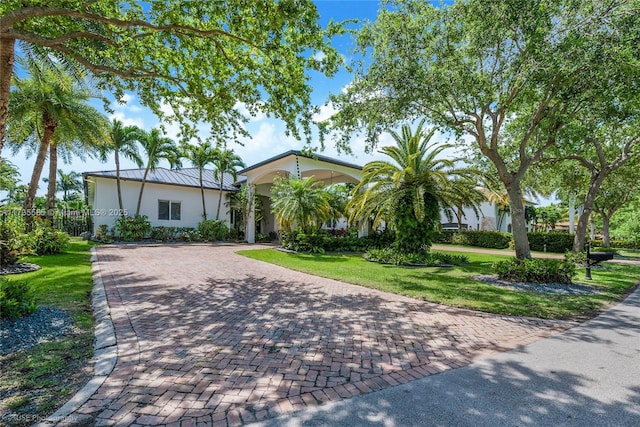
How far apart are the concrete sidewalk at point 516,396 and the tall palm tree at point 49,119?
16.5 meters

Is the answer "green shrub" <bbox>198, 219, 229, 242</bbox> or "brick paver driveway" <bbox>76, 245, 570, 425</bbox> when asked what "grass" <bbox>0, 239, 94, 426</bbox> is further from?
"green shrub" <bbox>198, 219, 229, 242</bbox>

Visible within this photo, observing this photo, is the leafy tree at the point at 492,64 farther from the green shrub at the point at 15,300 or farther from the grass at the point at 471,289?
the green shrub at the point at 15,300

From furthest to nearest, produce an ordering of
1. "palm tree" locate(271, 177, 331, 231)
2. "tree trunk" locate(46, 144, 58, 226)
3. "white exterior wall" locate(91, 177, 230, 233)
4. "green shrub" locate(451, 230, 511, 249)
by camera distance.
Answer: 1. "green shrub" locate(451, 230, 511, 249)
2. "white exterior wall" locate(91, 177, 230, 233)
3. "tree trunk" locate(46, 144, 58, 226)
4. "palm tree" locate(271, 177, 331, 231)

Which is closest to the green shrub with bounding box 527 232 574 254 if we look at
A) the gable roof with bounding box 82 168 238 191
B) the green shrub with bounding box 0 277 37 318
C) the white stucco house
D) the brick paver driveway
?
the white stucco house

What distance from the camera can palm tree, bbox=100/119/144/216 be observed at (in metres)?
19.8

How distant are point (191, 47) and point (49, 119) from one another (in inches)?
480

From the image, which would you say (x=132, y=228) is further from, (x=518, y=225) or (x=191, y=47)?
(x=518, y=225)

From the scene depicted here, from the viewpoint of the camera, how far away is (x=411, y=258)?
12.8 m

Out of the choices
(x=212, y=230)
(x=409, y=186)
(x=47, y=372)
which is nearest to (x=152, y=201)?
(x=212, y=230)

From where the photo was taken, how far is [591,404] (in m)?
2.88

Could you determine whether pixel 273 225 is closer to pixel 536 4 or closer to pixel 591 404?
pixel 536 4

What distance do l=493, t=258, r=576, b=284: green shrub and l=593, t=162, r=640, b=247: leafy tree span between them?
40.4 feet

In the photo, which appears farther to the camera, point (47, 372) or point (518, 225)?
point (518, 225)

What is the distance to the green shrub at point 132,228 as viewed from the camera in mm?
19938
